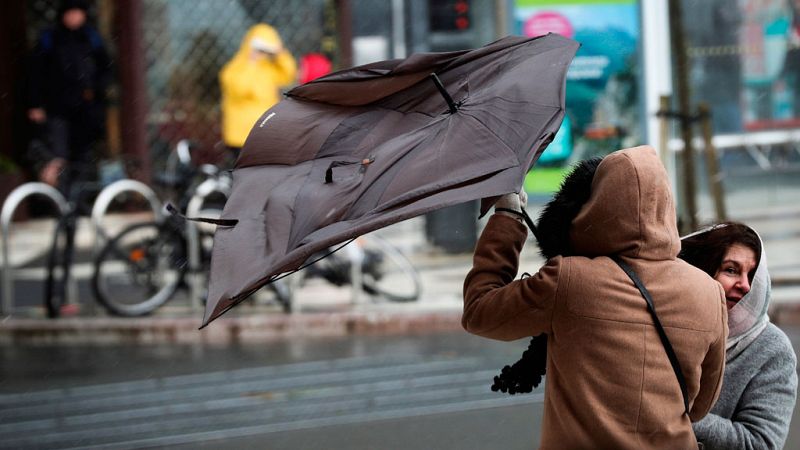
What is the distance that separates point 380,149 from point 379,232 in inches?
421

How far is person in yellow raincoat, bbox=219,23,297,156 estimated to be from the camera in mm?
12305

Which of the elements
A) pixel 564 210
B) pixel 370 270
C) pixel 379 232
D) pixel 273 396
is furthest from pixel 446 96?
pixel 379 232

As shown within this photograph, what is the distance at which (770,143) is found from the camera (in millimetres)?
15289

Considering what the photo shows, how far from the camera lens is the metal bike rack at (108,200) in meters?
10.3

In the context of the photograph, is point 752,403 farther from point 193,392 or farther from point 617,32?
point 617,32

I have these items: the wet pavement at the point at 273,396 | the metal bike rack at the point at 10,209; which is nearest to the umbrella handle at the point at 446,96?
the wet pavement at the point at 273,396

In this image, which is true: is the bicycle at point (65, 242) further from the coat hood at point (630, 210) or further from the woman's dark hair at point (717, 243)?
the coat hood at point (630, 210)

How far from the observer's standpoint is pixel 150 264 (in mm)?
10469

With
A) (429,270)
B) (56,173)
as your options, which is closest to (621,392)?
(56,173)

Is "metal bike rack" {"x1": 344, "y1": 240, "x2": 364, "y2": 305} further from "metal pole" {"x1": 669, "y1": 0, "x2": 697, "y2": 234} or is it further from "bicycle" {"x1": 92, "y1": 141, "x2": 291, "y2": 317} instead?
"metal pole" {"x1": 669, "y1": 0, "x2": 697, "y2": 234}

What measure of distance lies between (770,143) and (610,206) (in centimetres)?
1303

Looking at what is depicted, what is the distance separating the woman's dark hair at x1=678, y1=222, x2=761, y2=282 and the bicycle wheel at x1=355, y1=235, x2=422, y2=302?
7.31m

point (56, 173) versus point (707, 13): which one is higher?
point (707, 13)

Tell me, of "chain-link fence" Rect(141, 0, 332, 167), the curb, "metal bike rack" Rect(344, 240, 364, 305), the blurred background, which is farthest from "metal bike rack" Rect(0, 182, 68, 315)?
"chain-link fence" Rect(141, 0, 332, 167)
